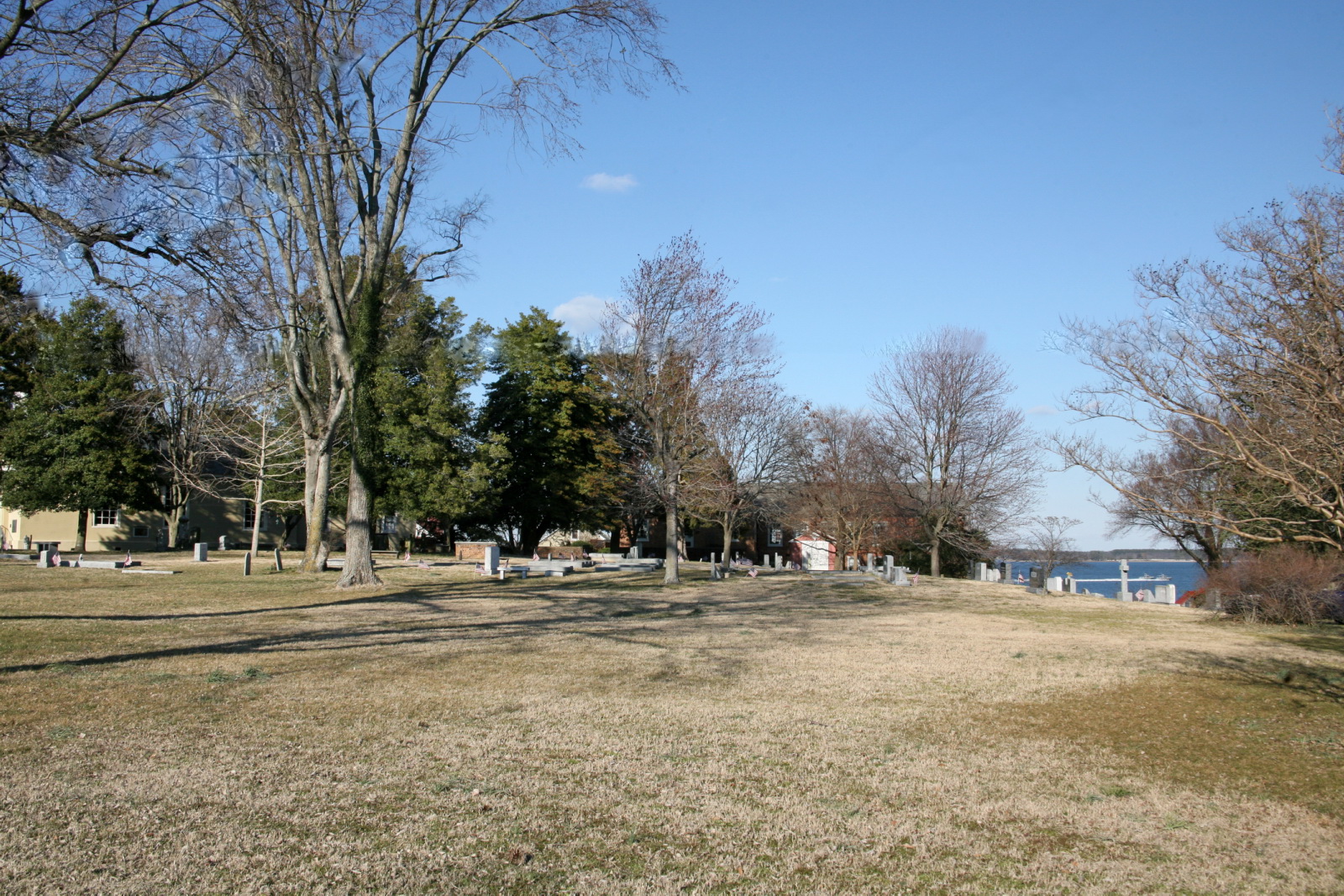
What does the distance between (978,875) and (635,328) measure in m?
21.3

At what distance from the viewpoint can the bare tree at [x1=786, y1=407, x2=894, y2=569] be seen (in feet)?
133

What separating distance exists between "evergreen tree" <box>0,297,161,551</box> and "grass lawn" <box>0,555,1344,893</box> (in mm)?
27811

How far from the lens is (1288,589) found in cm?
1794

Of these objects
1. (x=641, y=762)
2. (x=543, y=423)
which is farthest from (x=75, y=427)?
(x=641, y=762)

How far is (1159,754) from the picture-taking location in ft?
24.4

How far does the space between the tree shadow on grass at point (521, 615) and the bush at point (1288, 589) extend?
22.3ft

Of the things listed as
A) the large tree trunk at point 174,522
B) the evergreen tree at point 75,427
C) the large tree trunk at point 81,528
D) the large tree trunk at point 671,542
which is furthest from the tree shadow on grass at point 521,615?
the large tree trunk at point 174,522

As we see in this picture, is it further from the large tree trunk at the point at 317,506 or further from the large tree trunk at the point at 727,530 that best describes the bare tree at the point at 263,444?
the large tree trunk at the point at 727,530

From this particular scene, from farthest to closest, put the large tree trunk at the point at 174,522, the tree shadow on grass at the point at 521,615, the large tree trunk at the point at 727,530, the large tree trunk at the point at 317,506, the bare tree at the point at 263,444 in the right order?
1. the large tree trunk at the point at 174,522
2. the large tree trunk at the point at 727,530
3. the bare tree at the point at 263,444
4. the large tree trunk at the point at 317,506
5. the tree shadow on grass at the point at 521,615

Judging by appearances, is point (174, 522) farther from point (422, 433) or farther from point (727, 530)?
point (727, 530)

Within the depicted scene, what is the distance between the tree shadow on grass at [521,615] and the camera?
1145 centimetres

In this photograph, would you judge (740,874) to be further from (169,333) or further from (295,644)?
(169,333)

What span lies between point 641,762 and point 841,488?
121ft

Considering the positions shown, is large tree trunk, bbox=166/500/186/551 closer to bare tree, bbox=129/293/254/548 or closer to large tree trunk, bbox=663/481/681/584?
bare tree, bbox=129/293/254/548
